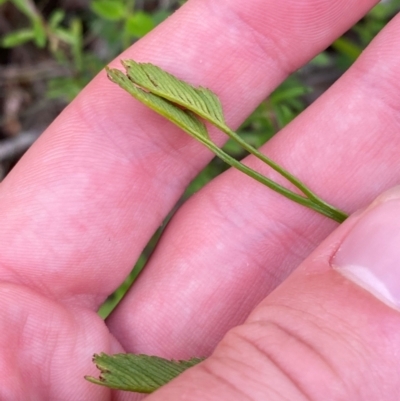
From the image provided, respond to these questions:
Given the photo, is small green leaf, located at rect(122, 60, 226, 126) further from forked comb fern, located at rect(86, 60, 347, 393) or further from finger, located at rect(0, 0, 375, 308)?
finger, located at rect(0, 0, 375, 308)

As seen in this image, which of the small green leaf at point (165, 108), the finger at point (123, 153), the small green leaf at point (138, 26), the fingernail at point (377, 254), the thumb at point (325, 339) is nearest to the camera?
the thumb at point (325, 339)

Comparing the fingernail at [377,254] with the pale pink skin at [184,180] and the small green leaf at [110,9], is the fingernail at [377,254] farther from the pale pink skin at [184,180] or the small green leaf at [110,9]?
the small green leaf at [110,9]

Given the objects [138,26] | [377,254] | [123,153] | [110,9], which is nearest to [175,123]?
[123,153]

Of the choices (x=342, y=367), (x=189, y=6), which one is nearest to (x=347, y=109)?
(x=189, y=6)

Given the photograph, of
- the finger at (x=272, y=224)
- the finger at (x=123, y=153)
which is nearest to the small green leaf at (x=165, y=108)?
the finger at (x=123, y=153)

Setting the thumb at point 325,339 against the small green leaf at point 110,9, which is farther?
the small green leaf at point 110,9

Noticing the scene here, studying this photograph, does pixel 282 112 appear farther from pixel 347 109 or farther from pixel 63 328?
pixel 63 328

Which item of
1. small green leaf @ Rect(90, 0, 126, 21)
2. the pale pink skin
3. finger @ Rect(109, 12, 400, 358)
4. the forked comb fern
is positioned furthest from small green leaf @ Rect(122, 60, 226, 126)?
small green leaf @ Rect(90, 0, 126, 21)
